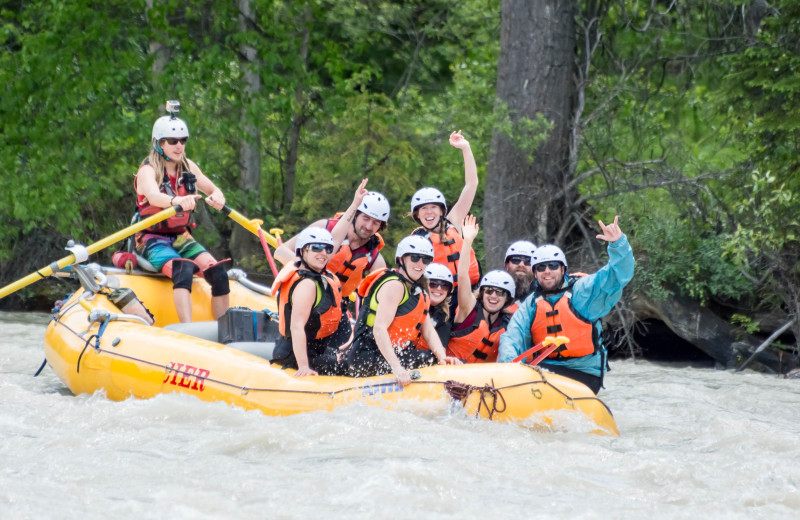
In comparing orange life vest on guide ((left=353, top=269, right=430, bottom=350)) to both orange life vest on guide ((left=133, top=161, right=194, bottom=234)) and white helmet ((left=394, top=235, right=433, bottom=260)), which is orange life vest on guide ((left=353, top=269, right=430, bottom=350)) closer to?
white helmet ((left=394, top=235, right=433, bottom=260))

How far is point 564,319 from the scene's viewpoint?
596cm

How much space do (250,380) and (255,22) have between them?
8.52m

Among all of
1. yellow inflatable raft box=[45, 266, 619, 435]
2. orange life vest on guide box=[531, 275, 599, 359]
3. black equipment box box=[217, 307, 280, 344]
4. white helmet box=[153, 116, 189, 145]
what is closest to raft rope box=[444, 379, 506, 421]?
yellow inflatable raft box=[45, 266, 619, 435]

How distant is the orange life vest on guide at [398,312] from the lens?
5.67 m

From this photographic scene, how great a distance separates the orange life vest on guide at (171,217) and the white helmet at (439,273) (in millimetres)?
1986

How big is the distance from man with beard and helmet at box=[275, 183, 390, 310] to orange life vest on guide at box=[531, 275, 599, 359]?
117 centimetres

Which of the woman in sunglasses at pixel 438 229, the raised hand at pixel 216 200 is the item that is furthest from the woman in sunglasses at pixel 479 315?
the raised hand at pixel 216 200

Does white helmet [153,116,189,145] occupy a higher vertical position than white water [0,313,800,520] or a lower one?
higher

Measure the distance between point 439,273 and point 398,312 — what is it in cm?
48

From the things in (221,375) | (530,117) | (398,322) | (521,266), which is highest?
(530,117)

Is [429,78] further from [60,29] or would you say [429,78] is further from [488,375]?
[488,375]

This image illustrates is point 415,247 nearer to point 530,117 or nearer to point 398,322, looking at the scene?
point 398,322

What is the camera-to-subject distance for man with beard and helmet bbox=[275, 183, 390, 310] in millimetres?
6461

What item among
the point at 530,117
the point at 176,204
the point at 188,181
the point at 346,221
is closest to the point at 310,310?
the point at 346,221
